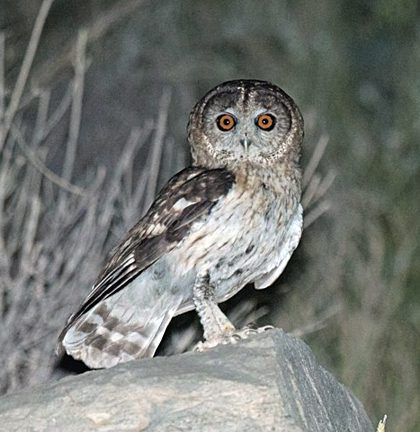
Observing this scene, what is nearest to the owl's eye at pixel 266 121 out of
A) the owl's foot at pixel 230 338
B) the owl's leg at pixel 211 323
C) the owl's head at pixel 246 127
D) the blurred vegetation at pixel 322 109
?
the owl's head at pixel 246 127

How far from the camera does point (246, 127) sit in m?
6.03

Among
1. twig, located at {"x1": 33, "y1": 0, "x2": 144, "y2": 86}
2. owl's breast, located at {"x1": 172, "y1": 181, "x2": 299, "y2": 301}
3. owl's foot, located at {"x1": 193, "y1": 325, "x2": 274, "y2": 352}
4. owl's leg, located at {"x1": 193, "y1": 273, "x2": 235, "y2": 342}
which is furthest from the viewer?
twig, located at {"x1": 33, "y1": 0, "x2": 144, "y2": 86}

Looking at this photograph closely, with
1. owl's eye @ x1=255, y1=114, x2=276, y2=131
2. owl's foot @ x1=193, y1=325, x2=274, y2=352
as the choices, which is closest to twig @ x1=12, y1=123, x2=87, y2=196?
owl's eye @ x1=255, y1=114, x2=276, y2=131

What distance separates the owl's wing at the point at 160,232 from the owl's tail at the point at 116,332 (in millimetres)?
45

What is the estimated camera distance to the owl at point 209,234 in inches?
227

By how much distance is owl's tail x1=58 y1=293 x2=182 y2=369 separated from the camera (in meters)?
5.93

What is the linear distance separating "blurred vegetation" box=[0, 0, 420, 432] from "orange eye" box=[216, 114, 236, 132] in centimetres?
259

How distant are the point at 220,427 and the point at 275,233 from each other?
1613 millimetres

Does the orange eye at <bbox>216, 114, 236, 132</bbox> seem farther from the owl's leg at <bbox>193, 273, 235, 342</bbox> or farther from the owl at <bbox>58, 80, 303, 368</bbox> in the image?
the owl's leg at <bbox>193, 273, 235, 342</bbox>

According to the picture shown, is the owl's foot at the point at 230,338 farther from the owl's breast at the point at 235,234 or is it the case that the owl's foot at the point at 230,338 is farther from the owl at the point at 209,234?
the owl's breast at the point at 235,234

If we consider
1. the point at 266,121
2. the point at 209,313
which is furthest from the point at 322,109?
the point at 209,313

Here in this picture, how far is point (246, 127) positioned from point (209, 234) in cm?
54

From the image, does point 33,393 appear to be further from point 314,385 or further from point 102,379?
point 314,385

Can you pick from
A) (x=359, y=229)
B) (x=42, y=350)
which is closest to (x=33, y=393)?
(x=42, y=350)
